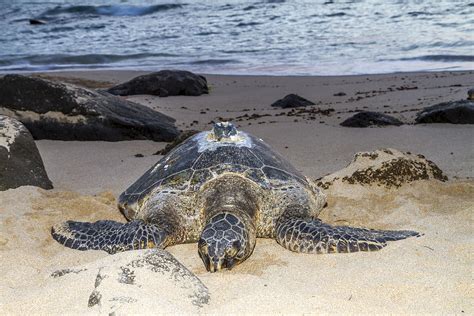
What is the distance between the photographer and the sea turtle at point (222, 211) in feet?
9.63

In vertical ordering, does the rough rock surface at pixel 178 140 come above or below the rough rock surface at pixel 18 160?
below

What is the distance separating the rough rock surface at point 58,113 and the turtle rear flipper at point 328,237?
10.6 ft

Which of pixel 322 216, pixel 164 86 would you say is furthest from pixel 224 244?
pixel 164 86

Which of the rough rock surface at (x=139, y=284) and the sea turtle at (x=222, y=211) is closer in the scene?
the rough rock surface at (x=139, y=284)

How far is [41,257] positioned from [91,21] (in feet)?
72.0

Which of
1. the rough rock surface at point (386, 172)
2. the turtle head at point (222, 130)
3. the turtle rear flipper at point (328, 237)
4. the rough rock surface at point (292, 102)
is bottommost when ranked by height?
the rough rock surface at point (292, 102)

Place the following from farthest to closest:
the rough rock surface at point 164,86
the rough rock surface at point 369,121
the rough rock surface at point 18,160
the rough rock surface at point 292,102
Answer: the rough rock surface at point 164,86 → the rough rock surface at point 292,102 → the rough rock surface at point 369,121 → the rough rock surface at point 18,160

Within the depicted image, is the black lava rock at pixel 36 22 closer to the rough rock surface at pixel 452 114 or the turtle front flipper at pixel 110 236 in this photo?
the rough rock surface at pixel 452 114

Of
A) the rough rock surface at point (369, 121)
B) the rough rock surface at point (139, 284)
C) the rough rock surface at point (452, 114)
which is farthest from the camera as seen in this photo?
the rough rock surface at point (369, 121)

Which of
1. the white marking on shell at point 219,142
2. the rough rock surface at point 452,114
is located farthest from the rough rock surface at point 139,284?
the rough rock surface at point 452,114

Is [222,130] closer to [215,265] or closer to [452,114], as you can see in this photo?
[215,265]

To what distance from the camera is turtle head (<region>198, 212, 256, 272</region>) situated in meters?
2.70

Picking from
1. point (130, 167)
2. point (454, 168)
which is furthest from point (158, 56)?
point (454, 168)

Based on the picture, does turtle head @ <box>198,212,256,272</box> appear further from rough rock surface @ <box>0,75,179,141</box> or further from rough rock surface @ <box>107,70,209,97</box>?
rough rock surface @ <box>107,70,209,97</box>
